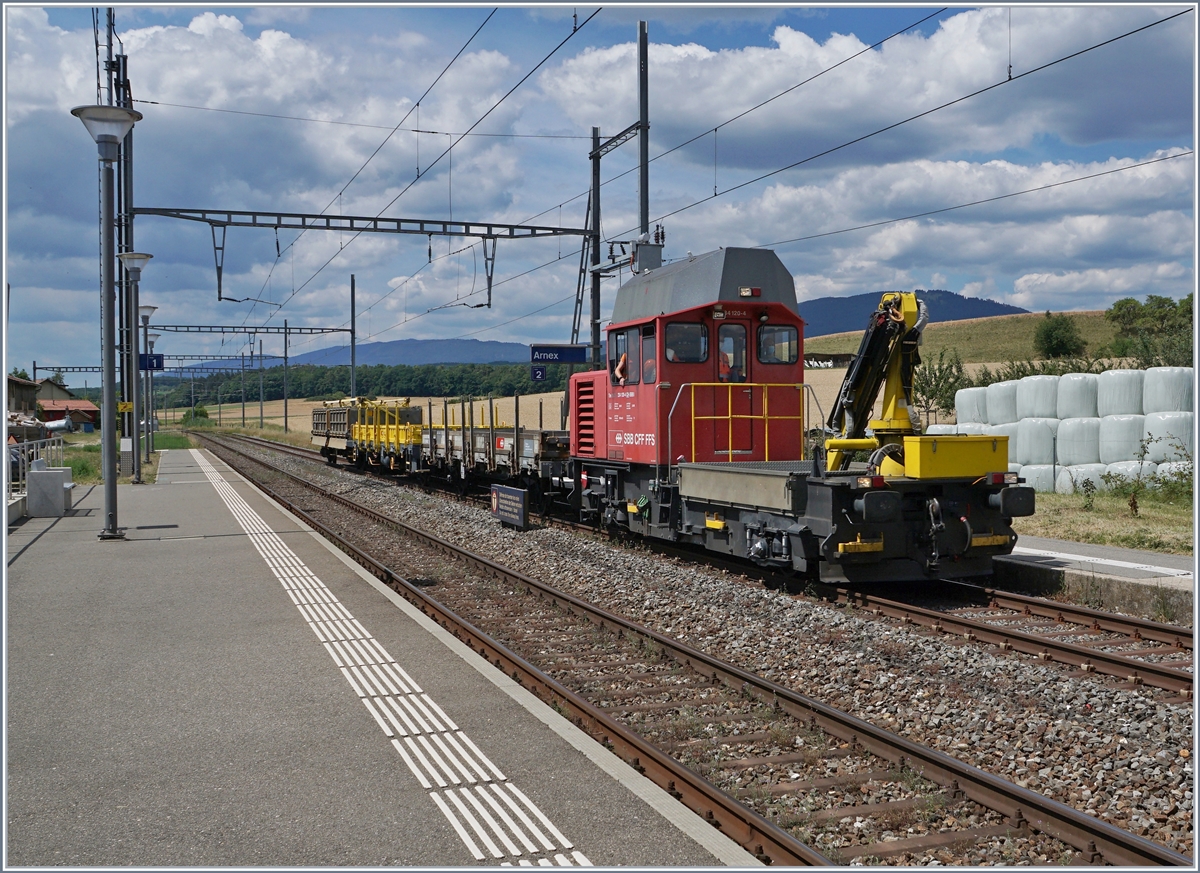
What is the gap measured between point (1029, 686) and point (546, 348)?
55.5 ft

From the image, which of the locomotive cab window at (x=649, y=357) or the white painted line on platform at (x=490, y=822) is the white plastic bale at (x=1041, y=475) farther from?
the white painted line on platform at (x=490, y=822)

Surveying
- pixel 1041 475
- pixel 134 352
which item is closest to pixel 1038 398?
pixel 1041 475

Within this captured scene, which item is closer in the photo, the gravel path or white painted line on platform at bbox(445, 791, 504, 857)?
white painted line on platform at bbox(445, 791, 504, 857)

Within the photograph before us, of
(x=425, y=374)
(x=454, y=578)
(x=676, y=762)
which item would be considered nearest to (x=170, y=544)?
(x=454, y=578)

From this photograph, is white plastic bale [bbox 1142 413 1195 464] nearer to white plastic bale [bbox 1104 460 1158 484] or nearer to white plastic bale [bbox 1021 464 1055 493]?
white plastic bale [bbox 1104 460 1158 484]

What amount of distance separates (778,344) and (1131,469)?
9.49m

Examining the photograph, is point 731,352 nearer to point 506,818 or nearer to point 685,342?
point 685,342

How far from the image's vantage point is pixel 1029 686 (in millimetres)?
7059

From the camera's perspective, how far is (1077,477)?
19.1m

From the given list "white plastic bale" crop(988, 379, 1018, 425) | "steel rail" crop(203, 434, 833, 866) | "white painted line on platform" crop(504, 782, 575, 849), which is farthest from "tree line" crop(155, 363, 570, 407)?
"white painted line on platform" crop(504, 782, 575, 849)

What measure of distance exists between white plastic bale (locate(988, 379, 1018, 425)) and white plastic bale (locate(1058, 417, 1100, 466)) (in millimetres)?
1417

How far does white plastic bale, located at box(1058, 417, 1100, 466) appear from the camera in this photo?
1900cm

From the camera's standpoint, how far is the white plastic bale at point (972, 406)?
21.8m

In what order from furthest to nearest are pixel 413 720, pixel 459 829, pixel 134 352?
pixel 134 352 < pixel 413 720 < pixel 459 829
